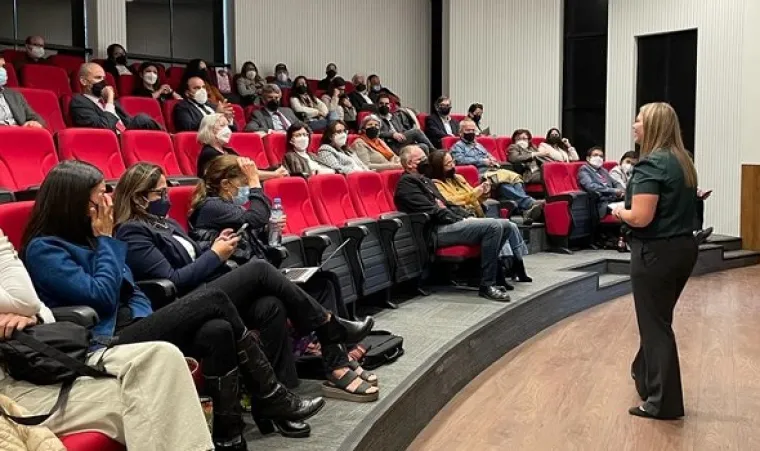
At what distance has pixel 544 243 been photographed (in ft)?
17.7

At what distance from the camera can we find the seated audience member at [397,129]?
19.5 ft

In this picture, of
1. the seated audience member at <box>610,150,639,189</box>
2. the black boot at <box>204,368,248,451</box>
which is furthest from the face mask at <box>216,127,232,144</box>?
the seated audience member at <box>610,150,639,189</box>

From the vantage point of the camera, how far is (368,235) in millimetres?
3393

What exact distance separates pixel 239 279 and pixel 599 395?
1.39 metres

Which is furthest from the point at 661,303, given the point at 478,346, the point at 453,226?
the point at 453,226

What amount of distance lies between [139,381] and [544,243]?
167 inches

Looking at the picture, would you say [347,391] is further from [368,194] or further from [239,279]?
[368,194]

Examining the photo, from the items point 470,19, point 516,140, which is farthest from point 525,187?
point 470,19

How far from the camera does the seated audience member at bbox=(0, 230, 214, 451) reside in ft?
4.64

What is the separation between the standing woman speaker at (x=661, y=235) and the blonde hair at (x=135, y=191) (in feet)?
4.48

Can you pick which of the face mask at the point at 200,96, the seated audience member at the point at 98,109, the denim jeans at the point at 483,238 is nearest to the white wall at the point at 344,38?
the face mask at the point at 200,96

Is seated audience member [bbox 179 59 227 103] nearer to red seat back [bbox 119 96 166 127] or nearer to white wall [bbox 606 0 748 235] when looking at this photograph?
red seat back [bbox 119 96 166 127]

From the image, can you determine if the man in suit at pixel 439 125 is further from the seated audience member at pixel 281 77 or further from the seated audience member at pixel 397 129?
the seated audience member at pixel 281 77

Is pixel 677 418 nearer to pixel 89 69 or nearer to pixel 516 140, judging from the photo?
pixel 89 69
